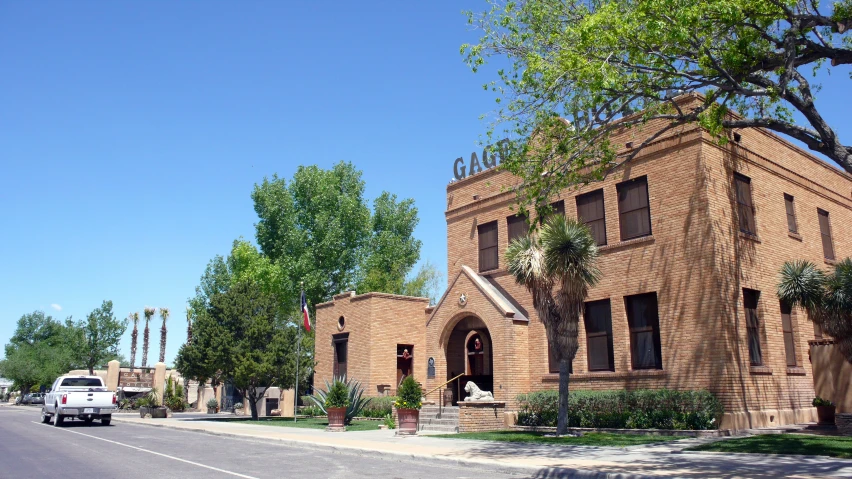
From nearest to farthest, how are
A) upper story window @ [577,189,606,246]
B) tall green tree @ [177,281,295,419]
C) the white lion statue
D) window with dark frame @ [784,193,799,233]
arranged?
the white lion statue → upper story window @ [577,189,606,246] → window with dark frame @ [784,193,799,233] → tall green tree @ [177,281,295,419]

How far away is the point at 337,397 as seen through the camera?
22.6 metres

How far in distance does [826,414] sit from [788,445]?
6.33 m

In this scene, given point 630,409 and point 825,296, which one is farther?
point 630,409

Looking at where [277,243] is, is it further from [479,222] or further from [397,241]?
[479,222]

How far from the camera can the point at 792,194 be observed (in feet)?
72.4

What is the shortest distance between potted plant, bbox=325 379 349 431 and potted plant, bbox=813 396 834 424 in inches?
581

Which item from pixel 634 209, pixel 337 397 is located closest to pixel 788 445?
pixel 634 209

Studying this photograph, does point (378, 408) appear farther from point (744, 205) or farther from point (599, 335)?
point (744, 205)

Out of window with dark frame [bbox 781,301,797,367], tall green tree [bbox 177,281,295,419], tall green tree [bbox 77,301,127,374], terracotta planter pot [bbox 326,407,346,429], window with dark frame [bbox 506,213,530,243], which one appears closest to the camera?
window with dark frame [bbox 781,301,797,367]

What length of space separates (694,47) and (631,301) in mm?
9503

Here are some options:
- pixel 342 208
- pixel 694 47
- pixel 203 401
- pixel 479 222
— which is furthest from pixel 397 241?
pixel 694 47

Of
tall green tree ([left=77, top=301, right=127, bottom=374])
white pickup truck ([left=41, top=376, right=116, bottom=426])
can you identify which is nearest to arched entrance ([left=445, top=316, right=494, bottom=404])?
white pickup truck ([left=41, top=376, right=116, bottom=426])

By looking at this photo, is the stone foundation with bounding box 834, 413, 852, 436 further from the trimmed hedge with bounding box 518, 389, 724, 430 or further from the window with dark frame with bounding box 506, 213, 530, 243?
the window with dark frame with bounding box 506, 213, 530, 243

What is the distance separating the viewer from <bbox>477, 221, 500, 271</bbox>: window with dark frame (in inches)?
1009
